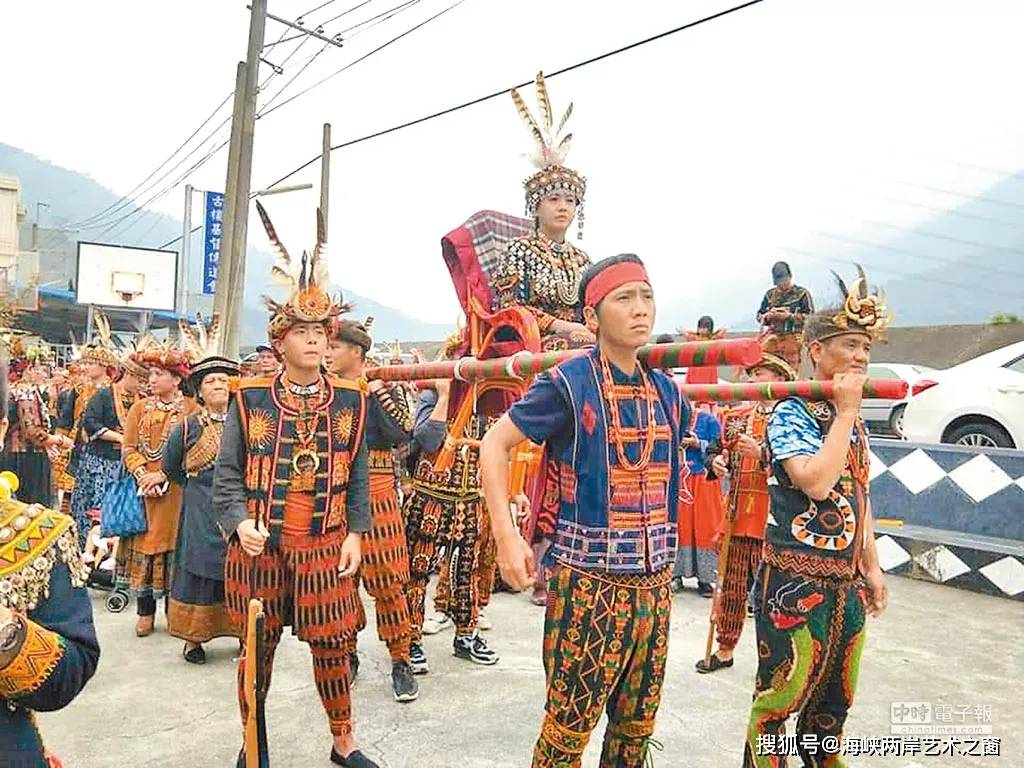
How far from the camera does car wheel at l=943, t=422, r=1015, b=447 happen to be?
866cm

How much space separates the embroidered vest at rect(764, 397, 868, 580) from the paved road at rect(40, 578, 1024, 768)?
1.27 m

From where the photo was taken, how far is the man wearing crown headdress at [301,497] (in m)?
3.35

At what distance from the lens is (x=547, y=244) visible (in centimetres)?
394

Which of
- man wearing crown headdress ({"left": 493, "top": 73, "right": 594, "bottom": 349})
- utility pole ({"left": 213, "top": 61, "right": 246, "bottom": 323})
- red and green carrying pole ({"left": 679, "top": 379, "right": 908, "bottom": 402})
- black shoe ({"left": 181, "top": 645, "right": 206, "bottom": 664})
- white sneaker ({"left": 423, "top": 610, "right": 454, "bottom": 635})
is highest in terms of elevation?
utility pole ({"left": 213, "top": 61, "right": 246, "bottom": 323})

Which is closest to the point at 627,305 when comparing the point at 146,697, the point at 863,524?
the point at 863,524

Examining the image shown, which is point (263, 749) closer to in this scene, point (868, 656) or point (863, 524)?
point (863, 524)

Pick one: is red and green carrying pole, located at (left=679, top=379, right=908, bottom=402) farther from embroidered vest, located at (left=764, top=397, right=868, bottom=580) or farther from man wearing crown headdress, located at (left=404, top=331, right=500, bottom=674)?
man wearing crown headdress, located at (left=404, top=331, right=500, bottom=674)

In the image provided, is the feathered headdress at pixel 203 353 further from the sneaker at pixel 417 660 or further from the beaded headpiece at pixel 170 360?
the sneaker at pixel 417 660

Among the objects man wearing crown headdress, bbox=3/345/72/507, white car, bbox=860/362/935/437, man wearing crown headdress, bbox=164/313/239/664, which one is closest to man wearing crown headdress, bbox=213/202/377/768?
man wearing crown headdress, bbox=3/345/72/507

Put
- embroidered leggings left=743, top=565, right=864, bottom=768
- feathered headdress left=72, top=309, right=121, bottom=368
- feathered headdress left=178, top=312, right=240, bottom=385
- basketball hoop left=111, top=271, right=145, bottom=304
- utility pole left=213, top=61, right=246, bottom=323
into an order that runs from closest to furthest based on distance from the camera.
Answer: embroidered leggings left=743, top=565, right=864, bottom=768, feathered headdress left=178, top=312, right=240, bottom=385, feathered headdress left=72, top=309, right=121, bottom=368, utility pole left=213, top=61, right=246, bottom=323, basketball hoop left=111, top=271, right=145, bottom=304

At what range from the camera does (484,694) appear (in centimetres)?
445

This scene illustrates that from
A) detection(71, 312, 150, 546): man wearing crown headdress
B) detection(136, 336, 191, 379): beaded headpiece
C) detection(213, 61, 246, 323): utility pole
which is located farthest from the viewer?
detection(213, 61, 246, 323): utility pole

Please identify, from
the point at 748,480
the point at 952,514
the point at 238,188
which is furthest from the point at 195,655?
the point at 238,188

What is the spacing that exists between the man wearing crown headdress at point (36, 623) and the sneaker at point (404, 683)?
2.76 metres
